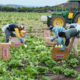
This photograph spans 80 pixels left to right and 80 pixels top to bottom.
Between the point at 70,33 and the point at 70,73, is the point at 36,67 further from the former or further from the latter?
the point at 70,33

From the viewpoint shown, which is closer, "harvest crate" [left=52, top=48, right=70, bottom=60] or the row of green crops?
the row of green crops

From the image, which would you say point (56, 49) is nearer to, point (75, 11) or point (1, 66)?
point (1, 66)

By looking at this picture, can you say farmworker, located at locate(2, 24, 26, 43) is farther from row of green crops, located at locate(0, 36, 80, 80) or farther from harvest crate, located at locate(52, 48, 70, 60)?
harvest crate, located at locate(52, 48, 70, 60)

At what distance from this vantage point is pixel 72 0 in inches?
738

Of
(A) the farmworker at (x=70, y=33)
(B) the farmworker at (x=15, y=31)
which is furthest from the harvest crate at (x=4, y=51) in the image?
(B) the farmworker at (x=15, y=31)

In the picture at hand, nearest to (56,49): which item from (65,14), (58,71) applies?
(58,71)

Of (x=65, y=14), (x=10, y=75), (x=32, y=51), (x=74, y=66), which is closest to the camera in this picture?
(x=10, y=75)

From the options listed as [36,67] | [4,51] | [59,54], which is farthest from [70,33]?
[4,51]

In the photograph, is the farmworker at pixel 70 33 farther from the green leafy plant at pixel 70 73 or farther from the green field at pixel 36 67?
the green leafy plant at pixel 70 73

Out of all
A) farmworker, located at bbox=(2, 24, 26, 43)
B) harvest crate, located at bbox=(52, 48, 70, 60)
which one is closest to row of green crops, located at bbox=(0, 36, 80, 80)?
harvest crate, located at bbox=(52, 48, 70, 60)

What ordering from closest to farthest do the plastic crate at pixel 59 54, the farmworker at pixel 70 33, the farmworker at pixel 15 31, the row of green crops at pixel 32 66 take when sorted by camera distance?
the row of green crops at pixel 32 66, the farmworker at pixel 70 33, the plastic crate at pixel 59 54, the farmworker at pixel 15 31

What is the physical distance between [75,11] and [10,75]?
11.6 metres

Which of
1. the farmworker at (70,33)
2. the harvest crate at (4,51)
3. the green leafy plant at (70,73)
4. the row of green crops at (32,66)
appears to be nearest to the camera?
the row of green crops at (32,66)

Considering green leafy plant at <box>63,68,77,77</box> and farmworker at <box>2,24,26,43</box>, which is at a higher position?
farmworker at <box>2,24,26,43</box>
